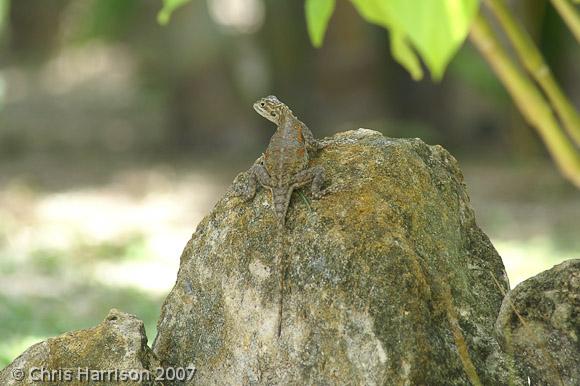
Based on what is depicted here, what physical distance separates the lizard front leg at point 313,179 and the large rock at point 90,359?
0.98 meters

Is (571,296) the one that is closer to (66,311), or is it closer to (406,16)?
(406,16)

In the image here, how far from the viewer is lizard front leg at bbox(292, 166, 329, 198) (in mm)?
3941

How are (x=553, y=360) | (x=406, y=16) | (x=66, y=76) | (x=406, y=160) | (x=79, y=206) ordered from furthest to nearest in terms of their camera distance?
(x=66, y=76) < (x=79, y=206) < (x=406, y=160) < (x=553, y=360) < (x=406, y=16)

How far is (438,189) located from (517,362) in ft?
3.01

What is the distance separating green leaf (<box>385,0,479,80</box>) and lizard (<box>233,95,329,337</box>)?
2.32 meters

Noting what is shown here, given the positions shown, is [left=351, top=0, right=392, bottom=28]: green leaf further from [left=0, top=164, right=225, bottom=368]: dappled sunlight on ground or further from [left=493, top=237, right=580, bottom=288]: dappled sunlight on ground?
[left=493, top=237, right=580, bottom=288]: dappled sunlight on ground

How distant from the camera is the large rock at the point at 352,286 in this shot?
346 centimetres

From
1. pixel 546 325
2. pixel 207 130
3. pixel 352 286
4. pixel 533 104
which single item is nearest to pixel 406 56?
pixel 533 104

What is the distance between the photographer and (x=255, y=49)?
17.1 meters

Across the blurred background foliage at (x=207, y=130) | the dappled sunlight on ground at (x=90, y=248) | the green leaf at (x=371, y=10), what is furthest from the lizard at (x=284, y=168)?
the blurred background foliage at (x=207, y=130)

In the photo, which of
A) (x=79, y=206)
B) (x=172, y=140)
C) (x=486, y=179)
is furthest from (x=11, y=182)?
(x=486, y=179)

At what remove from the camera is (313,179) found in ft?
13.2

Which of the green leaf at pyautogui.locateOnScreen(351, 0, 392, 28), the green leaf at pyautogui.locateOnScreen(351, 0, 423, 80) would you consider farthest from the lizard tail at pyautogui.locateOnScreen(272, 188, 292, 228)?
the green leaf at pyautogui.locateOnScreen(351, 0, 392, 28)

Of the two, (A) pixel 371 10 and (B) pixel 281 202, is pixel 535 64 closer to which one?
(B) pixel 281 202
